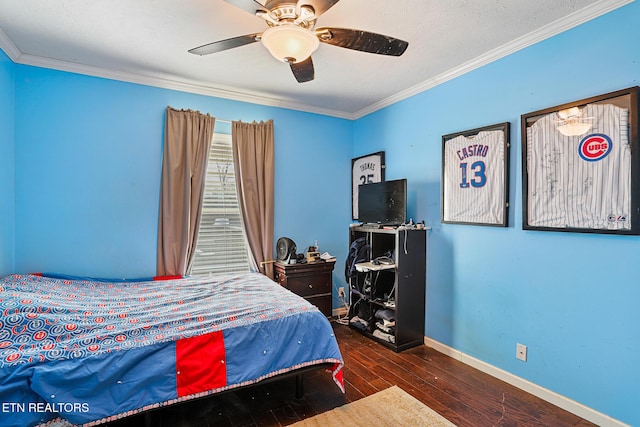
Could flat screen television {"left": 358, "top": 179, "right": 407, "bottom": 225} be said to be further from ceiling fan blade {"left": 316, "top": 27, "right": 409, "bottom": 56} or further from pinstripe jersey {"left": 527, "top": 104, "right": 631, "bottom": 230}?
ceiling fan blade {"left": 316, "top": 27, "right": 409, "bottom": 56}

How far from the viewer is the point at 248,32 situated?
233 centimetres

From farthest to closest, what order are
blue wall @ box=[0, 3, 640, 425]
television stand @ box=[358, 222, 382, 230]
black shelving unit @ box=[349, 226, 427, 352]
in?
television stand @ box=[358, 222, 382, 230], black shelving unit @ box=[349, 226, 427, 352], blue wall @ box=[0, 3, 640, 425]

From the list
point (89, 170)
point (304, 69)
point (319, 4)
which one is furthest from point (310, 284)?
point (319, 4)

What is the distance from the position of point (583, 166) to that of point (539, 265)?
762 millimetres

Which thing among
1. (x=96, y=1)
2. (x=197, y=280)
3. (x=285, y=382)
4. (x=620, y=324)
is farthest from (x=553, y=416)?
(x=96, y=1)

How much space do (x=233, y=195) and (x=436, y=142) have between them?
234cm

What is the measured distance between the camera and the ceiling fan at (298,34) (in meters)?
1.57

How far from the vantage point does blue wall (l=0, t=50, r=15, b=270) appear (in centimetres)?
248

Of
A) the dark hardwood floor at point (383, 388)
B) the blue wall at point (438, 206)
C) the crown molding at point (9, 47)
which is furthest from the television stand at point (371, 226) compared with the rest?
the crown molding at point (9, 47)

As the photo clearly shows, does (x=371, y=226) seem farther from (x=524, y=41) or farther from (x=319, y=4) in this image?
(x=319, y=4)

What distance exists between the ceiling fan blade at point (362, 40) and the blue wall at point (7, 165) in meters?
2.71

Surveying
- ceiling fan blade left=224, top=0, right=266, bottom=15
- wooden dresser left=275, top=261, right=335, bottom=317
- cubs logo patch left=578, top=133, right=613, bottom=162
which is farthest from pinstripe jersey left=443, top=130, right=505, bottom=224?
ceiling fan blade left=224, top=0, right=266, bottom=15

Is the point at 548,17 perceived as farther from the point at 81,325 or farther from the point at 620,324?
the point at 81,325

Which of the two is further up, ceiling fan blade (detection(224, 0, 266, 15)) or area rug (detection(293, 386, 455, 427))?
ceiling fan blade (detection(224, 0, 266, 15))
